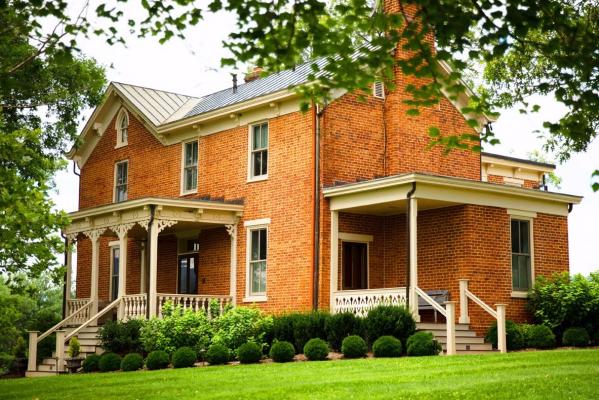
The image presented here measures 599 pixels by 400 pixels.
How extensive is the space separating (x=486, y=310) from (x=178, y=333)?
24.6ft

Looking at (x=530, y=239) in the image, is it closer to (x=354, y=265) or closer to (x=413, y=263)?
(x=413, y=263)

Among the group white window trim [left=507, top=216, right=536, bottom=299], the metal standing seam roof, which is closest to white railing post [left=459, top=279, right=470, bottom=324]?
white window trim [left=507, top=216, right=536, bottom=299]

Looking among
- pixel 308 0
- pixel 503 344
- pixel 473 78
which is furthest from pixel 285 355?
pixel 473 78

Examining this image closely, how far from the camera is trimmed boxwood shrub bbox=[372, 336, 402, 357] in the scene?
1967 cm

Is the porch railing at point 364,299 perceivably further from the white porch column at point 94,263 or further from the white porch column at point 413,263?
the white porch column at point 94,263

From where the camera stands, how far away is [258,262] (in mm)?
25891

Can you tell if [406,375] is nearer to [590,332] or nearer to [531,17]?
[531,17]

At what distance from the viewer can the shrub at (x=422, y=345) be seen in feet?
63.7

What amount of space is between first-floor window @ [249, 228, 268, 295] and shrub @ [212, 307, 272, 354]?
1.85m

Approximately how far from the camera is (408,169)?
84.4ft

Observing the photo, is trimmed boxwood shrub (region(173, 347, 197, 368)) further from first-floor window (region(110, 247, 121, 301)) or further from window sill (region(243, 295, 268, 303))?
first-floor window (region(110, 247, 121, 301))

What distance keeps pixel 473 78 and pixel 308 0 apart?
3186 cm

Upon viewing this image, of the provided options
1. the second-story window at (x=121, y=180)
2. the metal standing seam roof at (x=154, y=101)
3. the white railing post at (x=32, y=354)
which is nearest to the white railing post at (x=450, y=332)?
the white railing post at (x=32, y=354)

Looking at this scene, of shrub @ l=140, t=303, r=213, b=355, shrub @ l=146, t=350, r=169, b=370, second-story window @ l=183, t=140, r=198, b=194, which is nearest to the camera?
shrub @ l=146, t=350, r=169, b=370
